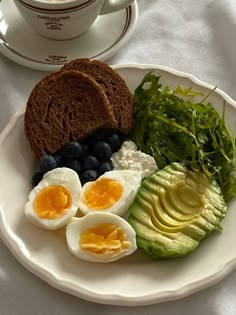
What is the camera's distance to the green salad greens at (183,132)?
4.57 feet

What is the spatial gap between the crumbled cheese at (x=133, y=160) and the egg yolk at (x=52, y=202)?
0.15m

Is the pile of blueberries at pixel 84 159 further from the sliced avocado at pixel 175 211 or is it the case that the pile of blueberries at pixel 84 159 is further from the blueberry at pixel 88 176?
the sliced avocado at pixel 175 211

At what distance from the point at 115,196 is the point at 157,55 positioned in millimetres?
533

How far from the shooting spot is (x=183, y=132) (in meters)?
1.44

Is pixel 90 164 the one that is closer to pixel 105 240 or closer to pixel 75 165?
pixel 75 165

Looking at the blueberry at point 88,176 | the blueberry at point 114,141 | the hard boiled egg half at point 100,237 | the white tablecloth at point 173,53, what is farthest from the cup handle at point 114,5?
the hard boiled egg half at point 100,237

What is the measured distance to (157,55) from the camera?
1.72 meters

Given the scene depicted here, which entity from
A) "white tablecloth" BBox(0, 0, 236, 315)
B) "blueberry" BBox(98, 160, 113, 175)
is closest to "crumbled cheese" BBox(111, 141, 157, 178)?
"blueberry" BBox(98, 160, 113, 175)

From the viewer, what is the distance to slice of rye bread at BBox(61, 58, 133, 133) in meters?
1.46

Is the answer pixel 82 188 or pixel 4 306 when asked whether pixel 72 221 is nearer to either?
pixel 82 188

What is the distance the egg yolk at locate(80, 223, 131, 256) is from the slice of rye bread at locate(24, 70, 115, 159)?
24 cm

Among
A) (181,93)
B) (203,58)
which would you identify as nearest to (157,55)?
(203,58)

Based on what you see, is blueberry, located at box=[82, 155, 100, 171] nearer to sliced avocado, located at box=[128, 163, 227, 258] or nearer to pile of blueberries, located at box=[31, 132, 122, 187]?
pile of blueberries, located at box=[31, 132, 122, 187]

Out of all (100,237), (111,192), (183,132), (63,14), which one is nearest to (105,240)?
(100,237)
